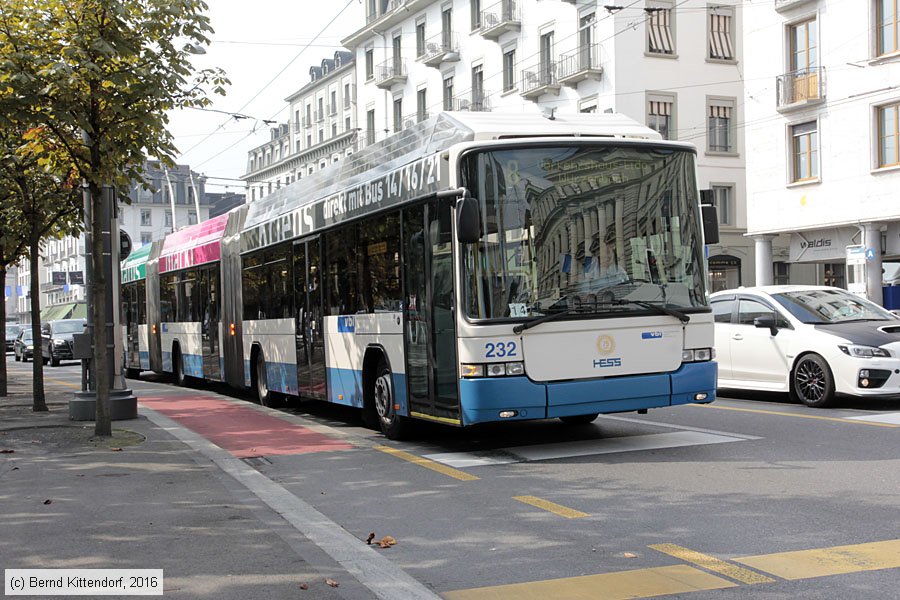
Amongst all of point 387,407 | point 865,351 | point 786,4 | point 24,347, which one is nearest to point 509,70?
point 786,4

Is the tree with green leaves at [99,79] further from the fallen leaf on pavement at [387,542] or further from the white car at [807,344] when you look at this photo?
the white car at [807,344]

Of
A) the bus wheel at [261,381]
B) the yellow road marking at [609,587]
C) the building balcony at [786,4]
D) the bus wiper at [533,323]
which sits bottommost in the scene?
the yellow road marking at [609,587]

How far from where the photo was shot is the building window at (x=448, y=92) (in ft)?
163

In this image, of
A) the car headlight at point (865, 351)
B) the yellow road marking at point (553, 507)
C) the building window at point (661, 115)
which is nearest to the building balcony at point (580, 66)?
the building window at point (661, 115)

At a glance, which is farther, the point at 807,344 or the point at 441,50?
the point at 441,50

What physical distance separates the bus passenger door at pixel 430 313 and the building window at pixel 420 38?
43.1 metres

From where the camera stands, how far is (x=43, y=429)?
42.0 ft

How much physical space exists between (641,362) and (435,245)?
213 centimetres

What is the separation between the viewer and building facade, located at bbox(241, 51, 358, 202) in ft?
230

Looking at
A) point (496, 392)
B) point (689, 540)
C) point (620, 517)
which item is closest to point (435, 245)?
point (496, 392)

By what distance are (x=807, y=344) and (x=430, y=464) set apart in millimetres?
6334

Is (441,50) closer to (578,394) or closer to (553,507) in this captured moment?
(578,394)

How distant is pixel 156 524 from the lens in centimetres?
704

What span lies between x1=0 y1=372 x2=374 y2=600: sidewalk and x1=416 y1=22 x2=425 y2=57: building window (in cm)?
4314
